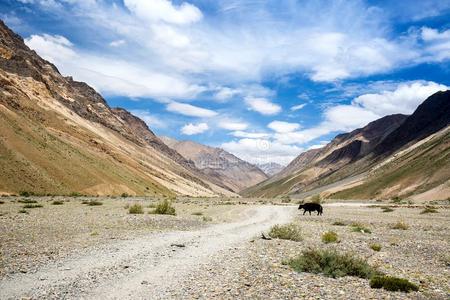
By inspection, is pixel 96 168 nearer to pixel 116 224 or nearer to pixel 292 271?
pixel 116 224

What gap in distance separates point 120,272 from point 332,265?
304 inches

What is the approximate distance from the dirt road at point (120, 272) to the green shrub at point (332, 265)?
389cm

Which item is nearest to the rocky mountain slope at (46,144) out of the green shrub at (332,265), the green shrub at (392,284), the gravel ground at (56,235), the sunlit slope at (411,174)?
the gravel ground at (56,235)

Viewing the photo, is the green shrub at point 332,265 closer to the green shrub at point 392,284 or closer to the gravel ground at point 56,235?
the green shrub at point 392,284

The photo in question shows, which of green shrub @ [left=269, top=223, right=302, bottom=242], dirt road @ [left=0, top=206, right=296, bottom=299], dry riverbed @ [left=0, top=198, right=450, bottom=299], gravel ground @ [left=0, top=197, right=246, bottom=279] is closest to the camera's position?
dirt road @ [left=0, top=206, right=296, bottom=299]

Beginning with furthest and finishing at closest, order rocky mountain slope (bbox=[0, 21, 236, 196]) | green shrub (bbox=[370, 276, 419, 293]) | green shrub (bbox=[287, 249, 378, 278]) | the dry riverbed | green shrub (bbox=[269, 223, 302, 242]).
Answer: rocky mountain slope (bbox=[0, 21, 236, 196]) < green shrub (bbox=[269, 223, 302, 242]) < green shrub (bbox=[287, 249, 378, 278]) < green shrub (bbox=[370, 276, 419, 293]) < the dry riverbed

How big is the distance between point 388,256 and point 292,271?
6.36 m

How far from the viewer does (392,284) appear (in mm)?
11992

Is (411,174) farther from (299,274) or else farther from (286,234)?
(299,274)

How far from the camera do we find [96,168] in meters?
108

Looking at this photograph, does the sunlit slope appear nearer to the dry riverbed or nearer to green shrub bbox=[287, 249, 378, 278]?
the dry riverbed

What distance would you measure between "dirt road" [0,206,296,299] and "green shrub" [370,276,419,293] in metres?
6.23

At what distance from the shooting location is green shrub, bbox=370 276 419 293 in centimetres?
1186

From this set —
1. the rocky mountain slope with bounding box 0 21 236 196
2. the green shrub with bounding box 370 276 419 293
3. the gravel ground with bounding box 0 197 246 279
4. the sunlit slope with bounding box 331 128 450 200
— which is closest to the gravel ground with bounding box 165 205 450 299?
the green shrub with bounding box 370 276 419 293
